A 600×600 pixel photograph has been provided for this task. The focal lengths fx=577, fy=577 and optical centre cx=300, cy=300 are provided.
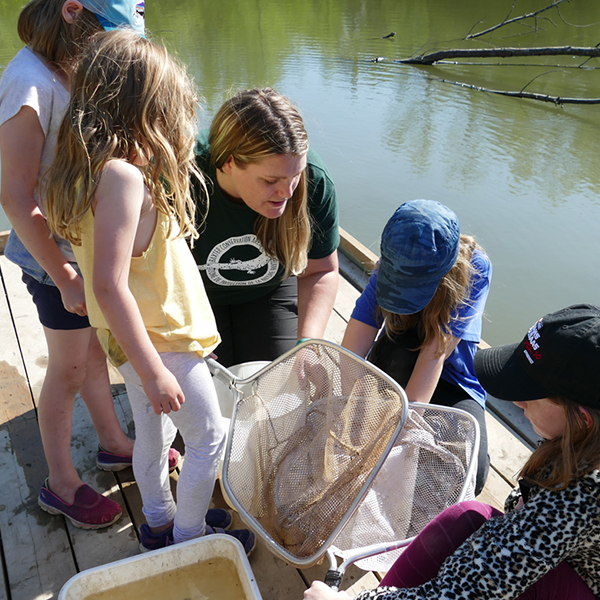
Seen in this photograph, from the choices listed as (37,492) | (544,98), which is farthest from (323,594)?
(544,98)

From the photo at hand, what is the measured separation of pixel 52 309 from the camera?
1497 mm

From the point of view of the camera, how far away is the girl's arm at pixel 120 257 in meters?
1.17

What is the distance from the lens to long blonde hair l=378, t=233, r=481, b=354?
1667mm

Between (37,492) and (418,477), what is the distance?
115 centimetres

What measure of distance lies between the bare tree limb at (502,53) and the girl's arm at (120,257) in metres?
8.10

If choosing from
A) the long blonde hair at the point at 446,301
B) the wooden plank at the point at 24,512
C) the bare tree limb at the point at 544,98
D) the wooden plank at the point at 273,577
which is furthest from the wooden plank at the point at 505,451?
the bare tree limb at the point at 544,98

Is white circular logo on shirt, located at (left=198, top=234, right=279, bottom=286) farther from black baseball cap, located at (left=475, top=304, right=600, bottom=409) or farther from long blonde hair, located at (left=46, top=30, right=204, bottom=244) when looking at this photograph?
black baseball cap, located at (left=475, top=304, right=600, bottom=409)

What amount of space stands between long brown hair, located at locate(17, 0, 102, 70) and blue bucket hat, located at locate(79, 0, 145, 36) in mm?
14

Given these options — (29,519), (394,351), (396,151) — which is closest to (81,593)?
(29,519)

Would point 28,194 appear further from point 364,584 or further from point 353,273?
point 353,273

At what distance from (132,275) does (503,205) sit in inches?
159

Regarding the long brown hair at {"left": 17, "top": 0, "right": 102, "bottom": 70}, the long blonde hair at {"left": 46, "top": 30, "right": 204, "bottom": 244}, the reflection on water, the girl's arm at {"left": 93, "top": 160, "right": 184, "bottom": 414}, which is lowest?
the reflection on water

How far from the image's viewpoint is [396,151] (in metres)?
5.84

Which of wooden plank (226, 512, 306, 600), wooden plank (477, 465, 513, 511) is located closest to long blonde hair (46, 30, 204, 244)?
wooden plank (226, 512, 306, 600)
